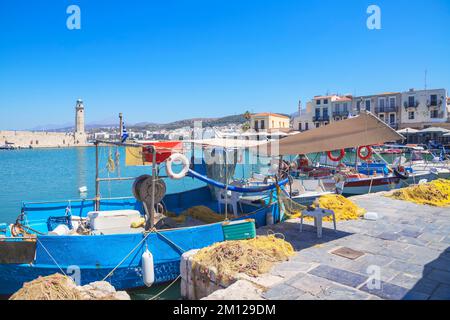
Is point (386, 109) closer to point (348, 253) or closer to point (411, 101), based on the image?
point (411, 101)

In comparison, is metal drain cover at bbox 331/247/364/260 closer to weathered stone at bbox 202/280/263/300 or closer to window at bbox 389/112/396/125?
weathered stone at bbox 202/280/263/300

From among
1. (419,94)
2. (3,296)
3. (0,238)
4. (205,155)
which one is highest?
(419,94)

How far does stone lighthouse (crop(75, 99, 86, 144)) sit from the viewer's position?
11131 centimetres

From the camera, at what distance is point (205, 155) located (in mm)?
10320

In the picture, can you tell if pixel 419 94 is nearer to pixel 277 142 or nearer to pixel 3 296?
pixel 277 142

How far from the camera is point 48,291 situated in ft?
12.8

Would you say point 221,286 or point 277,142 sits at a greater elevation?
point 277,142

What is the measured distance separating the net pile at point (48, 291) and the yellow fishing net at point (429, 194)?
33.2 feet

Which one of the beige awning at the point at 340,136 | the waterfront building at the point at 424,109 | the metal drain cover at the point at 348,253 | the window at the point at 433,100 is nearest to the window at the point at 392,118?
the waterfront building at the point at 424,109

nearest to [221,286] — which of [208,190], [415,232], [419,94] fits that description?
[415,232]

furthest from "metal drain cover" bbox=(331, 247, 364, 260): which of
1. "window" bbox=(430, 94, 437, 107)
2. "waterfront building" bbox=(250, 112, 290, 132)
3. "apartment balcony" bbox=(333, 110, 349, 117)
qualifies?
"waterfront building" bbox=(250, 112, 290, 132)

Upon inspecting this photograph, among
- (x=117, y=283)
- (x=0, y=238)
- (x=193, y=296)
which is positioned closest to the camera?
(x=193, y=296)
